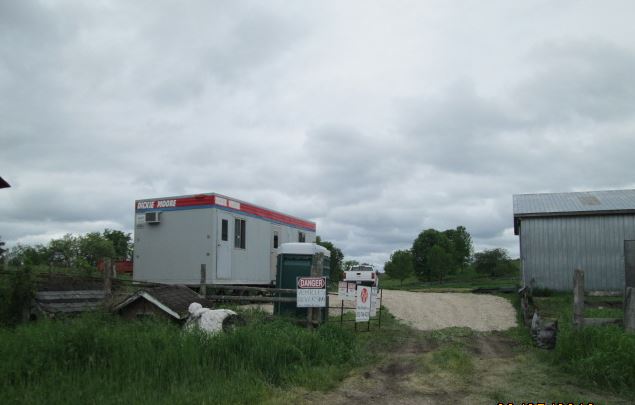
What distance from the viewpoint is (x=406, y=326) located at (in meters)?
13.9

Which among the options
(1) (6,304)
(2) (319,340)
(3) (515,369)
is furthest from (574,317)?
(1) (6,304)

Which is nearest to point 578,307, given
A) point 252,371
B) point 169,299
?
point 252,371

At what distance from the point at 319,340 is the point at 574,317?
432cm

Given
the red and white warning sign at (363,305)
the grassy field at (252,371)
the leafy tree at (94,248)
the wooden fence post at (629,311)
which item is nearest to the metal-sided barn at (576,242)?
the red and white warning sign at (363,305)

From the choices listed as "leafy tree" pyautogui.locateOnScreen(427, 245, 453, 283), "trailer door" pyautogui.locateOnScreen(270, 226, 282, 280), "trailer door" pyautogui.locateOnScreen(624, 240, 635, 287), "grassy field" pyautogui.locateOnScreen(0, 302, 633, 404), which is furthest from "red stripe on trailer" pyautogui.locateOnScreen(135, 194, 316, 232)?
"leafy tree" pyautogui.locateOnScreen(427, 245, 453, 283)

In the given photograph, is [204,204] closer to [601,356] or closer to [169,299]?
[169,299]

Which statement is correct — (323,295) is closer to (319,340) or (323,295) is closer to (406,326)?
(319,340)

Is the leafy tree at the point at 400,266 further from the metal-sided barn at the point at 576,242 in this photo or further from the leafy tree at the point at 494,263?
the metal-sided barn at the point at 576,242

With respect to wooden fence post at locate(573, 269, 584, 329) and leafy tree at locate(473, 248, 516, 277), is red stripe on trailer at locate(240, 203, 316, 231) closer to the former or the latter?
wooden fence post at locate(573, 269, 584, 329)

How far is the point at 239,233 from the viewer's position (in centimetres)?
1873

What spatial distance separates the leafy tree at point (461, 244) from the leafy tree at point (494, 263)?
30.9 ft

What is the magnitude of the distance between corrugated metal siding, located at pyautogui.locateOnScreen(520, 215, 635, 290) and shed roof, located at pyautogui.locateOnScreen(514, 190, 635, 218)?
317mm

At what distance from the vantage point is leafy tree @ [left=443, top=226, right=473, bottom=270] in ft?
221

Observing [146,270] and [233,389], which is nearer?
[233,389]
